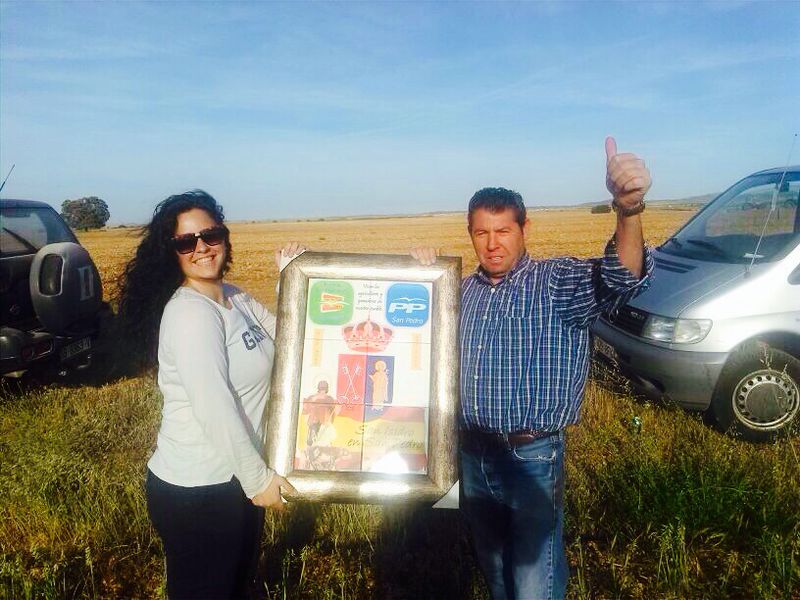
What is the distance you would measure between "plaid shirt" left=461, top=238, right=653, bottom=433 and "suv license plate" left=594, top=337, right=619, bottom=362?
3232 mm

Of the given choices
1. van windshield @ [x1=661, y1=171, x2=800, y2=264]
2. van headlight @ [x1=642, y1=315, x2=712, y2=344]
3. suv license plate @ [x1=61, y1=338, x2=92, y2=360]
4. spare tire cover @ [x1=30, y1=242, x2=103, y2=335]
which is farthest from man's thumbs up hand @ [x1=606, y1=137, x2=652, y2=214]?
suv license plate @ [x1=61, y1=338, x2=92, y2=360]

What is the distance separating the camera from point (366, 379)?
2.51 metres

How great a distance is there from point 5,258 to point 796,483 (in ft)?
22.9

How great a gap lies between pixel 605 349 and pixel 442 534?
280 centimetres

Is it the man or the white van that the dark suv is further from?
the white van

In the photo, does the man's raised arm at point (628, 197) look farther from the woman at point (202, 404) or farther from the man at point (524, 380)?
the woman at point (202, 404)

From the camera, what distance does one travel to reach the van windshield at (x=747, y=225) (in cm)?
515

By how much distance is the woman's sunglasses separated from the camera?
7.90 ft

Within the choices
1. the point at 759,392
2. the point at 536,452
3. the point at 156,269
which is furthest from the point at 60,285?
the point at 759,392

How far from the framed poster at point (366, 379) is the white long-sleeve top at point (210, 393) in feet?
0.38

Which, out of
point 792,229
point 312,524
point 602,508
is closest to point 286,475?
point 312,524

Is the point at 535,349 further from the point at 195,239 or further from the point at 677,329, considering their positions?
the point at 677,329

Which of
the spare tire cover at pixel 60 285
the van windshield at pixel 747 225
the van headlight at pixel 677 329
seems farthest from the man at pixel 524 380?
the spare tire cover at pixel 60 285

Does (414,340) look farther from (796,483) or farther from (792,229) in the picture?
(792,229)
